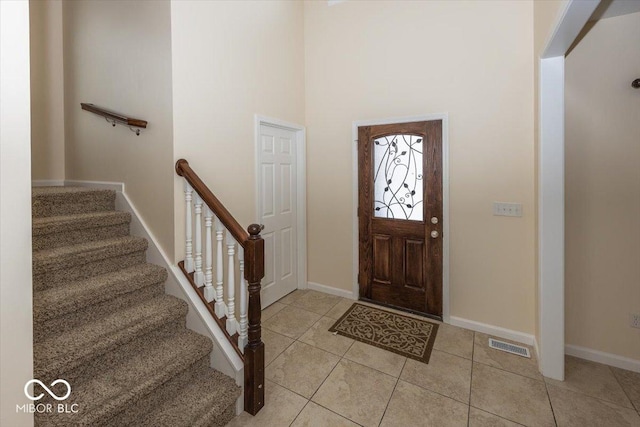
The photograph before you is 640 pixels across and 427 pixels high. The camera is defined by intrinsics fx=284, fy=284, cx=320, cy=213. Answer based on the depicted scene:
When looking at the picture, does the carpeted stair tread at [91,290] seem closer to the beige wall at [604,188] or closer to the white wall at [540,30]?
the white wall at [540,30]

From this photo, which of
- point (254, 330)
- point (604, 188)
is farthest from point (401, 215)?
point (254, 330)

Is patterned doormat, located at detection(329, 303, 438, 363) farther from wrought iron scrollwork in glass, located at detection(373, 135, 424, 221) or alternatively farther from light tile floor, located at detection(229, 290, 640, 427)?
wrought iron scrollwork in glass, located at detection(373, 135, 424, 221)

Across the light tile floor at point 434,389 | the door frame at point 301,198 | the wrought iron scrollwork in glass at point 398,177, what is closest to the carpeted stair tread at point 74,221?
the light tile floor at point 434,389

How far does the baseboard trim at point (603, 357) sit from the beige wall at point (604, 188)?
32mm

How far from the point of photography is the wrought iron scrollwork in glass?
114 inches

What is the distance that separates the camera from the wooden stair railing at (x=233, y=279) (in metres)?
1.67

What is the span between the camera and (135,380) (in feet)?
4.79

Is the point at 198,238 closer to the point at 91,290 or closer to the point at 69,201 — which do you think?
the point at 91,290

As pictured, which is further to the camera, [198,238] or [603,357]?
[603,357]

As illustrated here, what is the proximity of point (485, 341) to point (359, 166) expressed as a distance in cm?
206

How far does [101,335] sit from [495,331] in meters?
3.02

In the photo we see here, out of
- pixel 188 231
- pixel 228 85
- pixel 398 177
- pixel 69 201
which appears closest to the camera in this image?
pixel 188 231

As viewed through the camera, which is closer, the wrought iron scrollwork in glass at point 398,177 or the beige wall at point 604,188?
the beige wall at point 604,188

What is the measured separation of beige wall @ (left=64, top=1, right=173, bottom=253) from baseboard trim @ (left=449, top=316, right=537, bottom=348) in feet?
8.75
